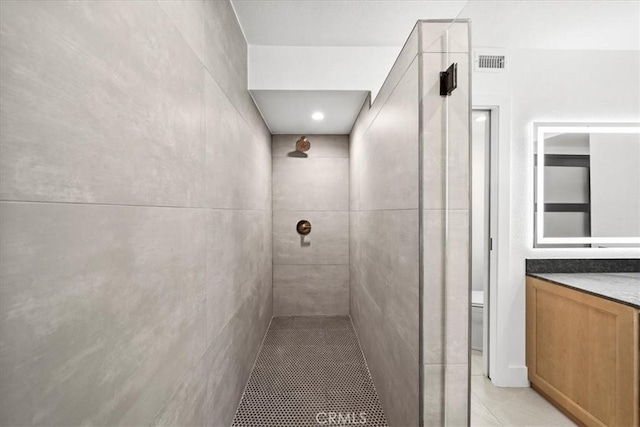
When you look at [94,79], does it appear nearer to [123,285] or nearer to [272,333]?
[123,285]

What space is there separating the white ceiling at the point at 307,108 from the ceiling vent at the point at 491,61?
144 cm

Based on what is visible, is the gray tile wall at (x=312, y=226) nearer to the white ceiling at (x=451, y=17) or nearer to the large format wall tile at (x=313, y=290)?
the large format wall tile at (x=313, y=290)

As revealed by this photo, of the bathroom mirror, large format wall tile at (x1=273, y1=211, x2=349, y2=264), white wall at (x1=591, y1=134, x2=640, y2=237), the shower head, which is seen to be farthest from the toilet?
the shower head

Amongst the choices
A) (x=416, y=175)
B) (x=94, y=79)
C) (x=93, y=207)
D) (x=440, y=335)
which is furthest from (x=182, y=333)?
(x=416, y=175)

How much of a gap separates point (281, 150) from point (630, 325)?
343cm

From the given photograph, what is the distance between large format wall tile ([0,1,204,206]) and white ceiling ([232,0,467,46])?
109 cm

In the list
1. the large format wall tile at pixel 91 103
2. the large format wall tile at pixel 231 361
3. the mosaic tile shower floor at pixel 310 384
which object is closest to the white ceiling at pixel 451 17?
the large format wall tile at pixel 91 103

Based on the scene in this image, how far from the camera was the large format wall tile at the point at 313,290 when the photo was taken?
12.2 feet

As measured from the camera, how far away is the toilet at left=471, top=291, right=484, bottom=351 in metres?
1.12

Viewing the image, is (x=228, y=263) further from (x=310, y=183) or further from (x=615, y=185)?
(x=310, y=183)

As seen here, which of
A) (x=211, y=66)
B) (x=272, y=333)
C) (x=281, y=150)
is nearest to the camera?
(x=211, y=66)

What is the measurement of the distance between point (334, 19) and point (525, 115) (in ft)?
5.39

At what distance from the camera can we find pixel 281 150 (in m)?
3.69

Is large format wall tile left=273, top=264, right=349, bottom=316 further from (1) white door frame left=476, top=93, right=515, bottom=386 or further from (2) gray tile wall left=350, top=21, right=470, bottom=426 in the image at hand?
(1) white door frame left=476, top=93, right=515, bottom=386
